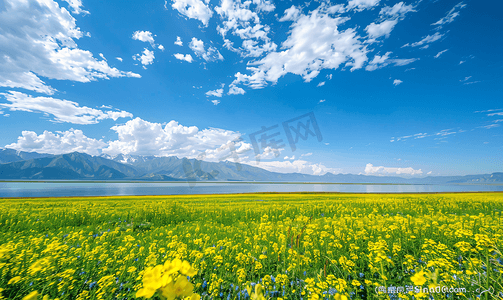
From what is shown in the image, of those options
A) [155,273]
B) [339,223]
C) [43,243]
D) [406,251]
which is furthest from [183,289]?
[43,243]

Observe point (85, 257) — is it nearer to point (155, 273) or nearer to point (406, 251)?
point (155, 273)

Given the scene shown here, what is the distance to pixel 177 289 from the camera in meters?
1.05

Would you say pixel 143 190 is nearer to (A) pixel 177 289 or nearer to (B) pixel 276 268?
(B) pixel 276 268

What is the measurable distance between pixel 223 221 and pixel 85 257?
20.3ft

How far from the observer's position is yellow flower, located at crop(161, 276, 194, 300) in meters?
1.02

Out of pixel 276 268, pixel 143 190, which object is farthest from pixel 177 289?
pixel 143 190

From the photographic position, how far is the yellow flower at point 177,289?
1016 millimetres

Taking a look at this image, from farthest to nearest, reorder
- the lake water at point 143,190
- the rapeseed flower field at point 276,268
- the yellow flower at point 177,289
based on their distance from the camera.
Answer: the lake water at point 143,190 < the rapeseed flower field at point 276,268 < the yellow flower at point 177,289

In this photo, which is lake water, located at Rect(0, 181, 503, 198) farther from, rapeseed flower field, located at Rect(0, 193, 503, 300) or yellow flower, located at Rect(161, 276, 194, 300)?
yellow flower, located at Rect(161, 276, 194, 300)

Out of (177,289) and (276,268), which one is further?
(276,268)

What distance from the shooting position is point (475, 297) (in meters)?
2.83

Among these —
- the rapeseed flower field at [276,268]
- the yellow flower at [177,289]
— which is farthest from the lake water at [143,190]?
the yellow flower at [177,289]

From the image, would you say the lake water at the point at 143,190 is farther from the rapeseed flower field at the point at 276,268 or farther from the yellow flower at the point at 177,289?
the yellow flower at the point at 177,289

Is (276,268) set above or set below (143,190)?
above
